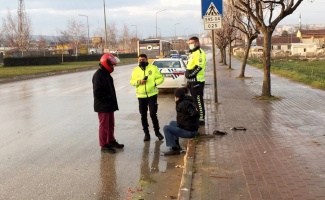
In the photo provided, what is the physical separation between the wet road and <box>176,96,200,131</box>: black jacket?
0.63m

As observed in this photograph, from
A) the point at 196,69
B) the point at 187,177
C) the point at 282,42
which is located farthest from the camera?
the point at 282,42

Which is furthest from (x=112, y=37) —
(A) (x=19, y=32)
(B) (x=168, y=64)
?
(B) (x=168, y=64)

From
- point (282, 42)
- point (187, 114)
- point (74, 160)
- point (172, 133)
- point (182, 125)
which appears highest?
point (282, 42)

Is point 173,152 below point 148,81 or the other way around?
below

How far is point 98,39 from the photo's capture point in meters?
86.6

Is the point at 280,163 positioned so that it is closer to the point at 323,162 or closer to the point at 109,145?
the point at 323,162

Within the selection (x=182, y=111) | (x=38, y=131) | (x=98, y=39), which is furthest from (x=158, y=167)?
(x=98, y=39)

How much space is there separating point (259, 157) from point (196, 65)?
307 centimetres

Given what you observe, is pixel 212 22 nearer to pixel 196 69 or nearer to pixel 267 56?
pixel 267 56

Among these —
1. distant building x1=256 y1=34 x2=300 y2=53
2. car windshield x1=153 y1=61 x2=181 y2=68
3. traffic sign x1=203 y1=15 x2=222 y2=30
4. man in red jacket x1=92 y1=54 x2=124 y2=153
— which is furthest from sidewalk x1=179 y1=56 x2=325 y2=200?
distant building x1=256 y1=34 x2=300 y2=53

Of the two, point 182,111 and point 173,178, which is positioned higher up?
point 182,111

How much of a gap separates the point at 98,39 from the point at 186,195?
84.2m

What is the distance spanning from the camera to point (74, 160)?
681 cm

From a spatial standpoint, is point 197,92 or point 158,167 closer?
point 158,167
